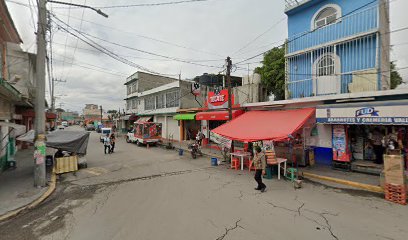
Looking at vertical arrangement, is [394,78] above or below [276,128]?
above

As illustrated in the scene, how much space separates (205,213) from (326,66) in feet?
33.5

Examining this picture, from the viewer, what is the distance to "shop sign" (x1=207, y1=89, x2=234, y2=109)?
16859 millimetres

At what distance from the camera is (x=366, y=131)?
10.2 metres

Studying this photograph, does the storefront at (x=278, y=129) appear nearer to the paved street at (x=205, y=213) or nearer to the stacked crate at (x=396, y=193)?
the paved street at (x=205, y=213)

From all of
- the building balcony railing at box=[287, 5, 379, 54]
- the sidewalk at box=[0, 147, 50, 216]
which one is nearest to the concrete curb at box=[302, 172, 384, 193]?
the building balcony railing at box=[287, 5, 379, 54]

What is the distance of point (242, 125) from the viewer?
1220 centimetres

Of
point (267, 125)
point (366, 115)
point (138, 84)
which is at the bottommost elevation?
point (267, 125)

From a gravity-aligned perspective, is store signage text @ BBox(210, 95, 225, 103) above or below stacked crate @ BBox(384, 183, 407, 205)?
above

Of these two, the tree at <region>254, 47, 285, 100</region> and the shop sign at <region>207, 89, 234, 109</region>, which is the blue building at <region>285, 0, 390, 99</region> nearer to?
the shop sign at <region>207, 89, 234, 109</region>

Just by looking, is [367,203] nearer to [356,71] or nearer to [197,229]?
[197,229]

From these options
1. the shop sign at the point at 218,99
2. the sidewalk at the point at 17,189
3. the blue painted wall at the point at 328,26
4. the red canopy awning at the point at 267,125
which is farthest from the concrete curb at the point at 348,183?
the sidewalk at the point at 17,189

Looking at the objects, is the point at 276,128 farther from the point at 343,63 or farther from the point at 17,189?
the point at 17,189

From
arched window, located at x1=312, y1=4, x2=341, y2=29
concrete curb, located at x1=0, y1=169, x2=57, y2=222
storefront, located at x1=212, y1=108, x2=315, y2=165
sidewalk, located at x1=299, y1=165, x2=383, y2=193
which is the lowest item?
concrete curb, located at x1=0, y1=169, x2=57, y2=222

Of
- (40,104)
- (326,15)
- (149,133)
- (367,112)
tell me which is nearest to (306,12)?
(326,15)
